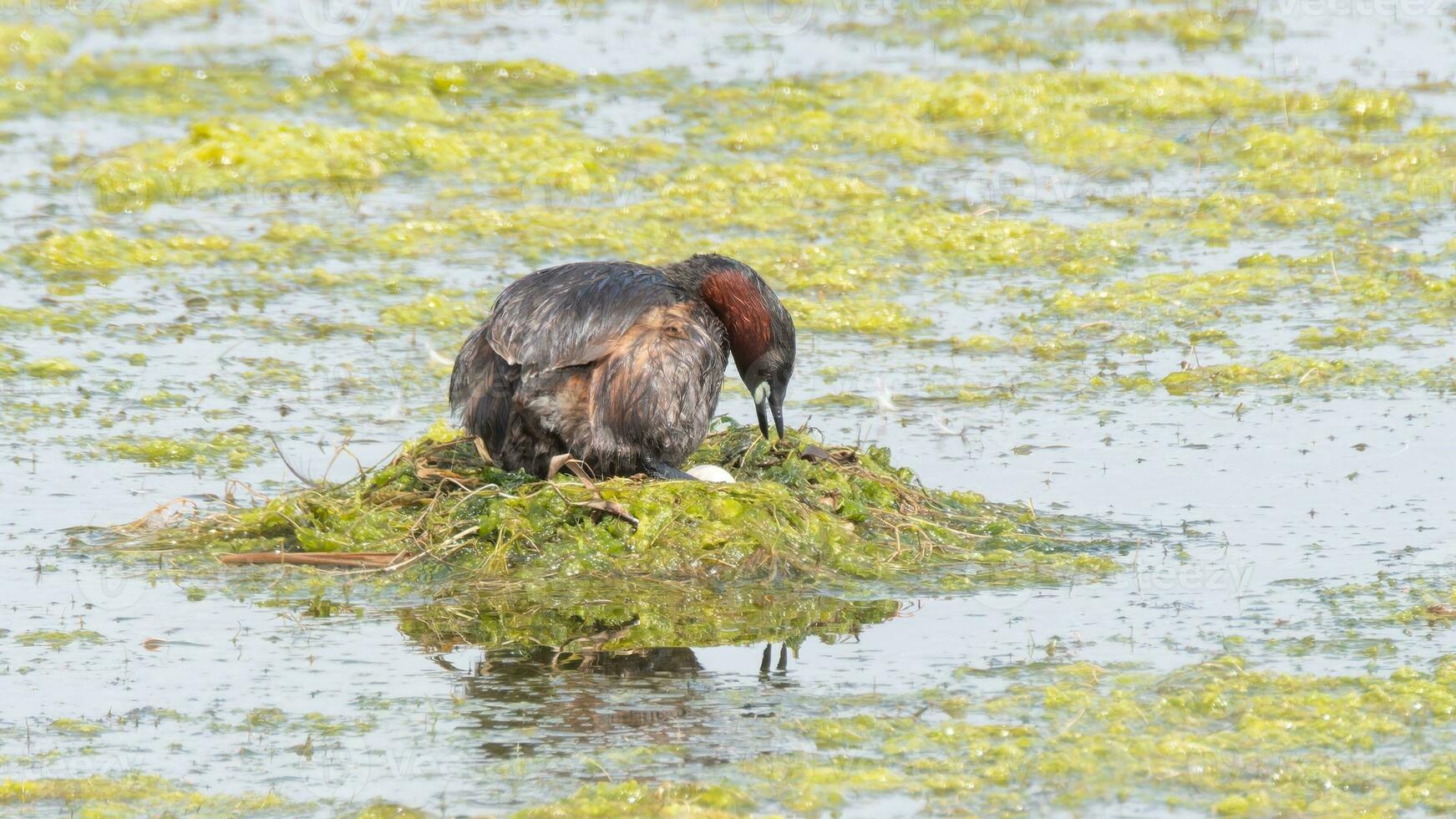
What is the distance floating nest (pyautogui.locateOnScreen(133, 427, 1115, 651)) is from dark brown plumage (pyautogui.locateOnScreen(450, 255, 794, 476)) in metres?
0.20

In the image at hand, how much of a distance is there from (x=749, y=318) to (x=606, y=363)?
2.49 feet

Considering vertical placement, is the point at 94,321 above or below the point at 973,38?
below

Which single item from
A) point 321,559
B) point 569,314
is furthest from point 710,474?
point 321,559

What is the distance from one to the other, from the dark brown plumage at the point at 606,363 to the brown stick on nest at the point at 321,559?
779 millimetres

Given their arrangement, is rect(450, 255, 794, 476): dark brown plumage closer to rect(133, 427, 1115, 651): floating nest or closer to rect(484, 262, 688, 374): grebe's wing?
rect(484, 262, 688, 374): grebe's wing

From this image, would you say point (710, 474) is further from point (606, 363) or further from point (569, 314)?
point (569, 314)

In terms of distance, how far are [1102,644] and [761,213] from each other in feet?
25.5

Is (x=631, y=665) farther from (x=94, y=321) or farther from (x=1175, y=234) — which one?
(x=1175, y=234)

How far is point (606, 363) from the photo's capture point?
907 cm

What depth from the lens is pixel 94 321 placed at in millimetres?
13008

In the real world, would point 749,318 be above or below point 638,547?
above

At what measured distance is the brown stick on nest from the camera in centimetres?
886

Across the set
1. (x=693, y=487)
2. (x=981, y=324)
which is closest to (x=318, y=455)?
(x=693, y=487)

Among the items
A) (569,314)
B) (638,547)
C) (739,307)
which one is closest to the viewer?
(638,547)
